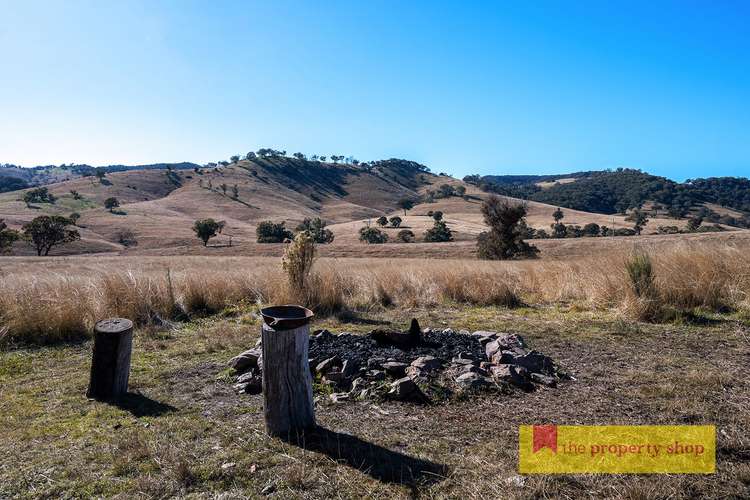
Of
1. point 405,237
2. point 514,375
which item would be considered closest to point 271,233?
point 405,237

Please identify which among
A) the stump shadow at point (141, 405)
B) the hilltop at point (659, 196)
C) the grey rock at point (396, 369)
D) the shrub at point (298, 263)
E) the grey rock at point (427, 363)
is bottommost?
the stump shadow at point (141, 405)

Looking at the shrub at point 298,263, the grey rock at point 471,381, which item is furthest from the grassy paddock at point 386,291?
the grey rock at point 471,381

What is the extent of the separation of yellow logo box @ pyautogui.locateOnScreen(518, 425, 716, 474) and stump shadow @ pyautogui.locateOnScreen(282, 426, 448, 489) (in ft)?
1.93

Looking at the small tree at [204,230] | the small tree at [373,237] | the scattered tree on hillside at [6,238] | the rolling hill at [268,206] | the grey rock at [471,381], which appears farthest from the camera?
the small tree at [373,237]

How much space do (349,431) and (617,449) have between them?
6.07 feet

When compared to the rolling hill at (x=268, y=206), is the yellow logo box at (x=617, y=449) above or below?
below

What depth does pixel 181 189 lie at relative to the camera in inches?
3971

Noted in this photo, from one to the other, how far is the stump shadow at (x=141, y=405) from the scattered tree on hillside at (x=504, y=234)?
2735cm

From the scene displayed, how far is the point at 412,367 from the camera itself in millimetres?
4398

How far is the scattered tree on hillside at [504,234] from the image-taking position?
30.0m

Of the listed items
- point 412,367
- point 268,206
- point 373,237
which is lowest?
point 412,367

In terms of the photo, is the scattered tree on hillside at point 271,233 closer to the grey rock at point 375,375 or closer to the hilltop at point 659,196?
the grey rock at point 375,375

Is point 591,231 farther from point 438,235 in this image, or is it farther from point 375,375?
point 375,375

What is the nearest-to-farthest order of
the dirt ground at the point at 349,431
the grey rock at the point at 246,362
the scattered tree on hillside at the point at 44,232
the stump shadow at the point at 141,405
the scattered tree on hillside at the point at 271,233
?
the dirt ground at the point at 349,431
the stump shadow at the point at 141,405
the grey rock at the point at 246,362
the scattered tree on hillside at the point at 44,232
the scattered tree on hillside at the point at 271,233
